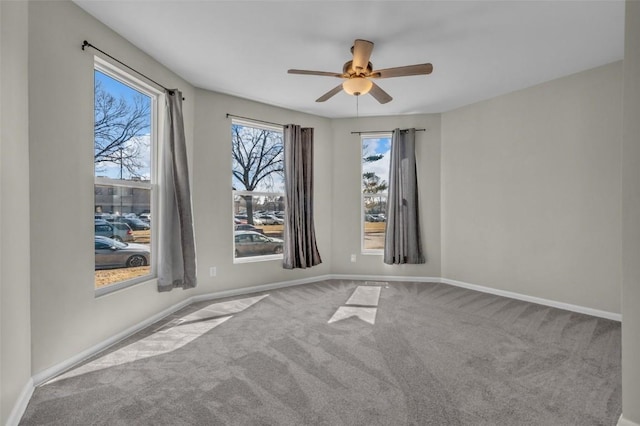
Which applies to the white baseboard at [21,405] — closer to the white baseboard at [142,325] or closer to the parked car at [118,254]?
the white baseboard at [142,325]

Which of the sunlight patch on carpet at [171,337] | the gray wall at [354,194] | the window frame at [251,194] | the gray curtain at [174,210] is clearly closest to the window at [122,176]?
the gray curtain at [174,210]

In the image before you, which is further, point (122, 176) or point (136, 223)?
point (136, 223)

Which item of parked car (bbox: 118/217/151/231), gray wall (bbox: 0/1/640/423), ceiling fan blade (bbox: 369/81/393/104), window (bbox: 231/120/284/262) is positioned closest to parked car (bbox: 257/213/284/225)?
window (bbox: 231/120/284/262)

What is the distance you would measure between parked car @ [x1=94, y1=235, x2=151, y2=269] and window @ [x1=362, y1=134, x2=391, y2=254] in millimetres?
3126

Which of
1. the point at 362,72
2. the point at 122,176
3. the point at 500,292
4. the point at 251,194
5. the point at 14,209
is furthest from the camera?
the point at 251,194

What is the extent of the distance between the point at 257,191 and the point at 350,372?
2844 millimetres

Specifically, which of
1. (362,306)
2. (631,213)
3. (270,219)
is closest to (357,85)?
(631,213)

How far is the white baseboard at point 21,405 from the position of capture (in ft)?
5.45

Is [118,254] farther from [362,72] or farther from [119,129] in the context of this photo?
[362,72]

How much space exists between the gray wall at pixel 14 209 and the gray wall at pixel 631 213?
9.97 feet

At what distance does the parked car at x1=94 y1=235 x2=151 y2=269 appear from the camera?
265 centimetres

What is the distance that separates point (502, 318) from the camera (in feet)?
10.8

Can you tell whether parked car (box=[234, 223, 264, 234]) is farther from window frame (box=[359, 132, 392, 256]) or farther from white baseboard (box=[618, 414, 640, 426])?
white baseboard (box=[618, 414, 640, 426])

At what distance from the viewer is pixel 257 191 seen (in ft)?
14.6
